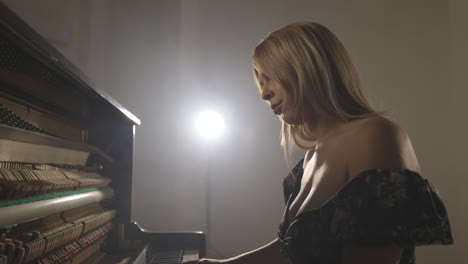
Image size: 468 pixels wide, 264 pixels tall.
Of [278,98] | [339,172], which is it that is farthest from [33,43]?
[339,172]

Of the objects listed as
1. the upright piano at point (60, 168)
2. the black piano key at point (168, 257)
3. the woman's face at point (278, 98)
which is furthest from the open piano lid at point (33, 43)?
the black piano key at point (168, 257)

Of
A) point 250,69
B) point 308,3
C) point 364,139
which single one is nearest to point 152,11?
point 250,69

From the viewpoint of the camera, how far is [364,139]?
1.16 m

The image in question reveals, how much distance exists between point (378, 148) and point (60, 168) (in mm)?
1284

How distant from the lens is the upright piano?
1.03 meters

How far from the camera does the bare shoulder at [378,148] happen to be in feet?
3.55

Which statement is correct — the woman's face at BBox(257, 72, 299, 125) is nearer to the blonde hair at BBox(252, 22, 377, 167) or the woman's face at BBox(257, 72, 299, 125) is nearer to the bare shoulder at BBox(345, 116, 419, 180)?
the blonde hair at BBox(252, 22, 377, 167)

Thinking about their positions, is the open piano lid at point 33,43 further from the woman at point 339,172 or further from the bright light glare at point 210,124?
the bright light glare at point 210,124

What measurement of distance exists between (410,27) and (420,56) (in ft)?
1.12

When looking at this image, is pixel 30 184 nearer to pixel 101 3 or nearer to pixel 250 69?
pixel 250 69

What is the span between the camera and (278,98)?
1.46 m

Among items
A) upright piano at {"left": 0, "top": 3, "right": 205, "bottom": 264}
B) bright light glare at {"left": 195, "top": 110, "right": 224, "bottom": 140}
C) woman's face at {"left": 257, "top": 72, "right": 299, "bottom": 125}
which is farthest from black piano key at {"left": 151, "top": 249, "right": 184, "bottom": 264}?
bright light glare at {"left": 195, "top": 110, "right": 224, "bottom": 140}

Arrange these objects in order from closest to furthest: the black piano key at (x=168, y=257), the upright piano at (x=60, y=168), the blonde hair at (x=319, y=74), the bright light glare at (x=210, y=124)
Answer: the upright piano at (x=60, y=168) → the blonde hair at (x=319, y=74) → the black piano key at (x=168, y=257) → the bright light glare at (x=210, y=124)

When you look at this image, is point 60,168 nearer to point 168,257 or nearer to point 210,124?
point 168,257
